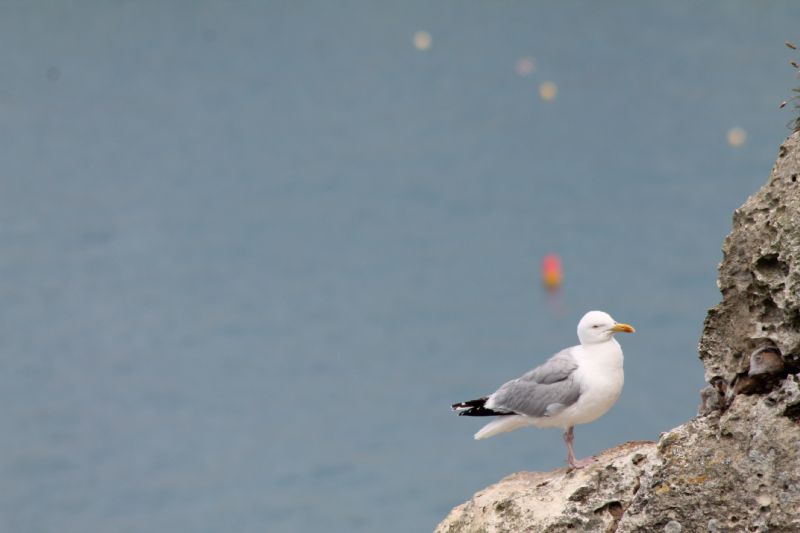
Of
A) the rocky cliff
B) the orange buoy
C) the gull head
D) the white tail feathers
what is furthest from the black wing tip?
the orange buoy

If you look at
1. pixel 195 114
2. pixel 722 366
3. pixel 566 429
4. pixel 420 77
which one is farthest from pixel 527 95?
pixel 722 366

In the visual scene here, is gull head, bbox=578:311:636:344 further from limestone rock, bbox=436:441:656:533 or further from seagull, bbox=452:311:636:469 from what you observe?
limestone rock, bbox=436:441:656:533

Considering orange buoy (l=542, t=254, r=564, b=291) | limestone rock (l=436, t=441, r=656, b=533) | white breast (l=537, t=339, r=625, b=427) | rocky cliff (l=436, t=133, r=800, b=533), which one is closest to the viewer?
rocky cliff (l=436, t=133, r=800, b=533)

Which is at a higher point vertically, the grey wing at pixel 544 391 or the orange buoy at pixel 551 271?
the orange buoy at pixel 551 271

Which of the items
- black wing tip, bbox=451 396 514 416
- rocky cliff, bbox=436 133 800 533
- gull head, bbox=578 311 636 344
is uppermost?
gull head, bbox=578 311 636 344

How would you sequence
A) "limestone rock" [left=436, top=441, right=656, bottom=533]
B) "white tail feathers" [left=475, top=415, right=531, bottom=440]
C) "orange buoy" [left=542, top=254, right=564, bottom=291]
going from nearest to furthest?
"limestone rock" [left=436, top=441, right=656, bottom=533] < "white tail feathers" [left=475, top=415, right=531, bottom=440] < "orange buoy" [left=542, top=254, right=564, bottom=291]

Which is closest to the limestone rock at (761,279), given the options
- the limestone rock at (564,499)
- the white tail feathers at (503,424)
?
the limestone rock at (564,499)

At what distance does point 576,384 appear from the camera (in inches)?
126

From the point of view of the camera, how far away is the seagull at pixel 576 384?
10.5ft

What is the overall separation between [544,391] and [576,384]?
9cm

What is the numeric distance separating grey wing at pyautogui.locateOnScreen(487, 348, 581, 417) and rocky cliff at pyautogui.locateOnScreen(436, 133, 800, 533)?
503mm

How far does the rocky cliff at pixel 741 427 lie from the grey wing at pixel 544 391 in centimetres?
50

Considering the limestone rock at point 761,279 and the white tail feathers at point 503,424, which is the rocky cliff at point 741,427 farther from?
the white tail feathers at point 503,424

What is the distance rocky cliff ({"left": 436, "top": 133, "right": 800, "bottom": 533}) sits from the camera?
240cm
